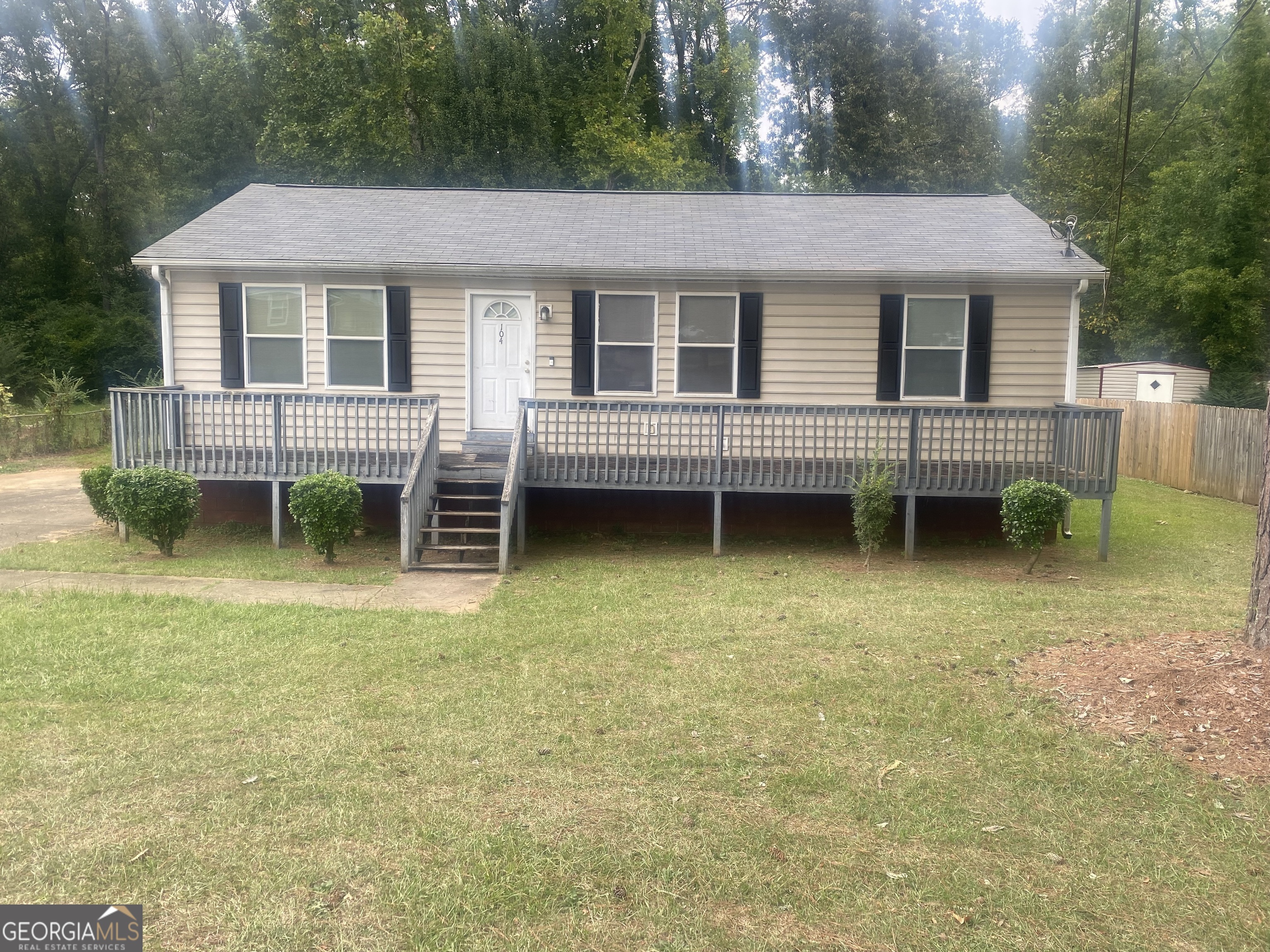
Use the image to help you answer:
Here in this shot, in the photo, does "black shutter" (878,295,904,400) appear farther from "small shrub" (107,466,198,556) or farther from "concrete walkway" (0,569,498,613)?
"small shrub" (107,466,198,556)

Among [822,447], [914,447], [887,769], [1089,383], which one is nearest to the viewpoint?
[887,769]

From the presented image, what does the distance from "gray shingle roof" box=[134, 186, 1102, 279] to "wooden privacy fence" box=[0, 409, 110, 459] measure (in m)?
8.25

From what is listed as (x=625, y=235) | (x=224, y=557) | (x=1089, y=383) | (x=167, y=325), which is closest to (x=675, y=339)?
(x=625, y=235)

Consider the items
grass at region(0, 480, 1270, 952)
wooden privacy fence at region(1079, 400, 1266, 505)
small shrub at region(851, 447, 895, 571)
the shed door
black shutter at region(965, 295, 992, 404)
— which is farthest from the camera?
the shed door

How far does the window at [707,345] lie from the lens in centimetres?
1181

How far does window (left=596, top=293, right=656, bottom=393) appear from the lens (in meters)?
11.9

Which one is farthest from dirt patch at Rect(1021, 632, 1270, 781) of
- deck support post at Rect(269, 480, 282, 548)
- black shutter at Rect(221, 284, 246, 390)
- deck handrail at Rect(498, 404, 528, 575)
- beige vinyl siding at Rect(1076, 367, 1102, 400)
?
beige vinyl siding at Rect(1076, 367, 1102, 400)

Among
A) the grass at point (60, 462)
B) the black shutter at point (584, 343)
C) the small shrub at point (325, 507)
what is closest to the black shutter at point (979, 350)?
the black shutter at point (584, 343)

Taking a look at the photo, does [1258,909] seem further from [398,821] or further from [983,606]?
[983,606]

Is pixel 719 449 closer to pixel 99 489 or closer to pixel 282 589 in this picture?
pixel 282 589

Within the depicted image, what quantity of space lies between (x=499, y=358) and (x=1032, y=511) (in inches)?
247

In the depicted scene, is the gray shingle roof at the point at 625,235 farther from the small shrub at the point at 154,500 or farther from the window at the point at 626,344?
the small shrub at the point at 154,500

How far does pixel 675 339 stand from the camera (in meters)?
11.9

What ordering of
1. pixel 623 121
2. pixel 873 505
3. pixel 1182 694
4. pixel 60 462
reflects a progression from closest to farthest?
1. pixel 1182 694
2. pixel 873 505
3. pixel 60 462
4. pixel 623 121
